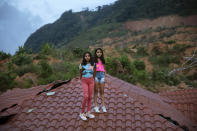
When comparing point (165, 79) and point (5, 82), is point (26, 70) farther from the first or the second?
point (165, 79)

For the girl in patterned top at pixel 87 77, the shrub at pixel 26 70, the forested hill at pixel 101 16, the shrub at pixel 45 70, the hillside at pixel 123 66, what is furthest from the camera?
the forested hill at pixel 101 16

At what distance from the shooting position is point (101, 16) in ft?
Result: 155

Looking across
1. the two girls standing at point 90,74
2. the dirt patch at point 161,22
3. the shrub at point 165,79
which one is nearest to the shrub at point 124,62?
the shrub at point 165,79

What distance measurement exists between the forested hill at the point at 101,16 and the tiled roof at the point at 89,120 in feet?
112

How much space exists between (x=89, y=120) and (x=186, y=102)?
289 centimetres

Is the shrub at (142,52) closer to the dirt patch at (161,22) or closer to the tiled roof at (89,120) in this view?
the tiled roof at (89,120)

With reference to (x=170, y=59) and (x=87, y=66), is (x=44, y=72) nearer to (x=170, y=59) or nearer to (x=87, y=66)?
(x=87, y=66)

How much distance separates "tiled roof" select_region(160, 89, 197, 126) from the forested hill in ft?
113

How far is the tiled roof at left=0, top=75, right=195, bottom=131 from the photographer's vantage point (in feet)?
8.50

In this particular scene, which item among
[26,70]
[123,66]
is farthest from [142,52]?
[26,70]

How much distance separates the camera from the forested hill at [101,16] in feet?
111

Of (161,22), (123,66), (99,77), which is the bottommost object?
(123,66)

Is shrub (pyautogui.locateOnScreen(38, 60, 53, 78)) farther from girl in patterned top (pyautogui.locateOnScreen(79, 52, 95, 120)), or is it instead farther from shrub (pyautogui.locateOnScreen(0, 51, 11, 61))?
shrub (pyautogui.locateOnScreen(0, 51, 11, 61))

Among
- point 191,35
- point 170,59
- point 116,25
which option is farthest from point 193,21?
point 170,59
